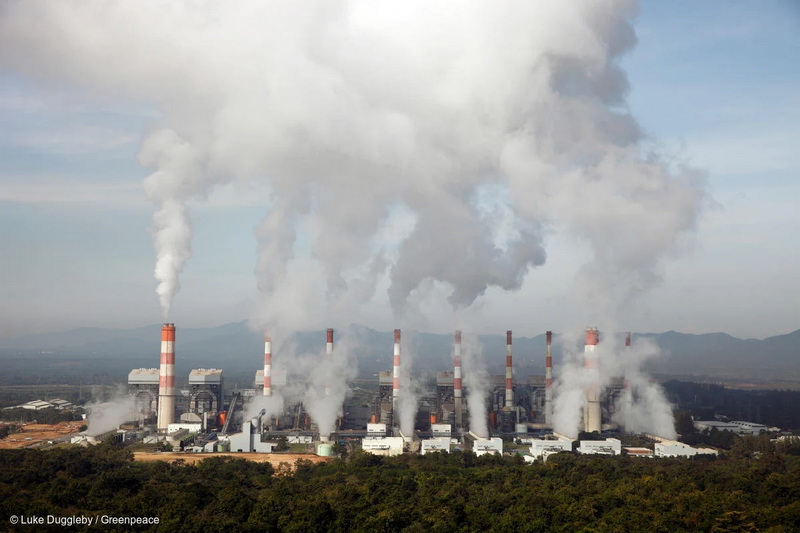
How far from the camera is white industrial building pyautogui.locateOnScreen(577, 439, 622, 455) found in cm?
4227

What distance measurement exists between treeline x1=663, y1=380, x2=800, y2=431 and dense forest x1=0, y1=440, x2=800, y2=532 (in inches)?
1106

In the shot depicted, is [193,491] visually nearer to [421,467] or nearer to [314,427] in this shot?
[421,467]

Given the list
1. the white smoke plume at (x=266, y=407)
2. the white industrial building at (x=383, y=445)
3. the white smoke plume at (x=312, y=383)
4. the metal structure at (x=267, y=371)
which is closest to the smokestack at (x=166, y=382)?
the white smoke plume at (x=266, y=407)

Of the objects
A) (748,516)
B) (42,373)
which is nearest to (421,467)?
(748,516)

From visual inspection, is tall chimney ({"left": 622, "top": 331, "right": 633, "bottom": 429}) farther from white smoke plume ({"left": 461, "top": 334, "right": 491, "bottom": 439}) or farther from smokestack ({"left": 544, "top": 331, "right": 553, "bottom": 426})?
white smoke plume ({"left": 461, "top": 334, "right": 491, "bottom": 439})

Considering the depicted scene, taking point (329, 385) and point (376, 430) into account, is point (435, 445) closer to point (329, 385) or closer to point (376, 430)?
point (376, 430)

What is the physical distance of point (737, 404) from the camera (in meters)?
75.6

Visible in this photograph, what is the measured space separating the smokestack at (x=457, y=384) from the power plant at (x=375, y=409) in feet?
0.19

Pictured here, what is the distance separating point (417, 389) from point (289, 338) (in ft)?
27.9

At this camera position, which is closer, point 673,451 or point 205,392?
point 673,451

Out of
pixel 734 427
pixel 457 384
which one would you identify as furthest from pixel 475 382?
pixel 734 427

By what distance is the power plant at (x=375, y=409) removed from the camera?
4512 centimetres

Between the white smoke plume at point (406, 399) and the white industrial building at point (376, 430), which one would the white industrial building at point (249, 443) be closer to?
the white industrial building at point (376, 430)

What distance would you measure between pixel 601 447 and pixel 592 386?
6961mm
